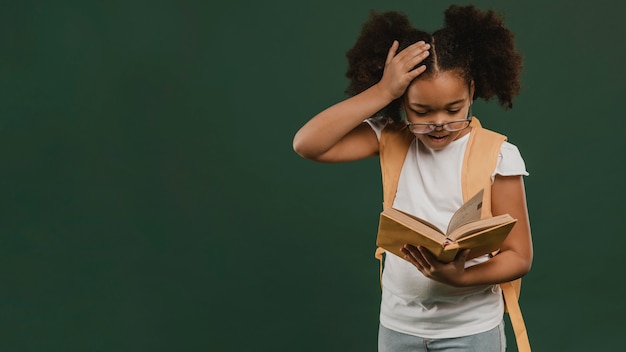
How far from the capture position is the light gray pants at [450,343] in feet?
6.44

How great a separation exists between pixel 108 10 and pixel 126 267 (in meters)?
0.94

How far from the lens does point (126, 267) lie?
321 centimetres

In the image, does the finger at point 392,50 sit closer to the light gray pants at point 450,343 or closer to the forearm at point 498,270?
the forearm at point 498,270

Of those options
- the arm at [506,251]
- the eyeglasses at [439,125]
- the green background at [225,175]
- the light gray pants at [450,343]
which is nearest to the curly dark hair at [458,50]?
the eyeglasses at [439,125]

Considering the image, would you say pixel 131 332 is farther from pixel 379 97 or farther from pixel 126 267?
pixel 379 97

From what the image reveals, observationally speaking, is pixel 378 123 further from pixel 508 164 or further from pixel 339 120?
pixel 508 164

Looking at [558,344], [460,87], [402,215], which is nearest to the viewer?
[402,215]

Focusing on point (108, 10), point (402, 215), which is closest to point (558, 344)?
point (402, 215)

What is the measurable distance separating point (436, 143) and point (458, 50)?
0.21 meters

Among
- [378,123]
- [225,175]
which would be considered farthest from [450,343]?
[225,175]

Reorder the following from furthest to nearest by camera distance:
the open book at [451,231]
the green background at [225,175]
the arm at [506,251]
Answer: the green background at [225,175] → the arm at [506,251] → the open book at [451,231]

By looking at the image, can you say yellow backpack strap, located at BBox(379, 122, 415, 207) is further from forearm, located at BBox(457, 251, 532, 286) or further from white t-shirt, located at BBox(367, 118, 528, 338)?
forearm, located at BBox(457, 251, 532, 286)

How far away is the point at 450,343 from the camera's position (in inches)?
77.6

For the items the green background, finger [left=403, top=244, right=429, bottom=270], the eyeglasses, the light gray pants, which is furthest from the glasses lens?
the green background
